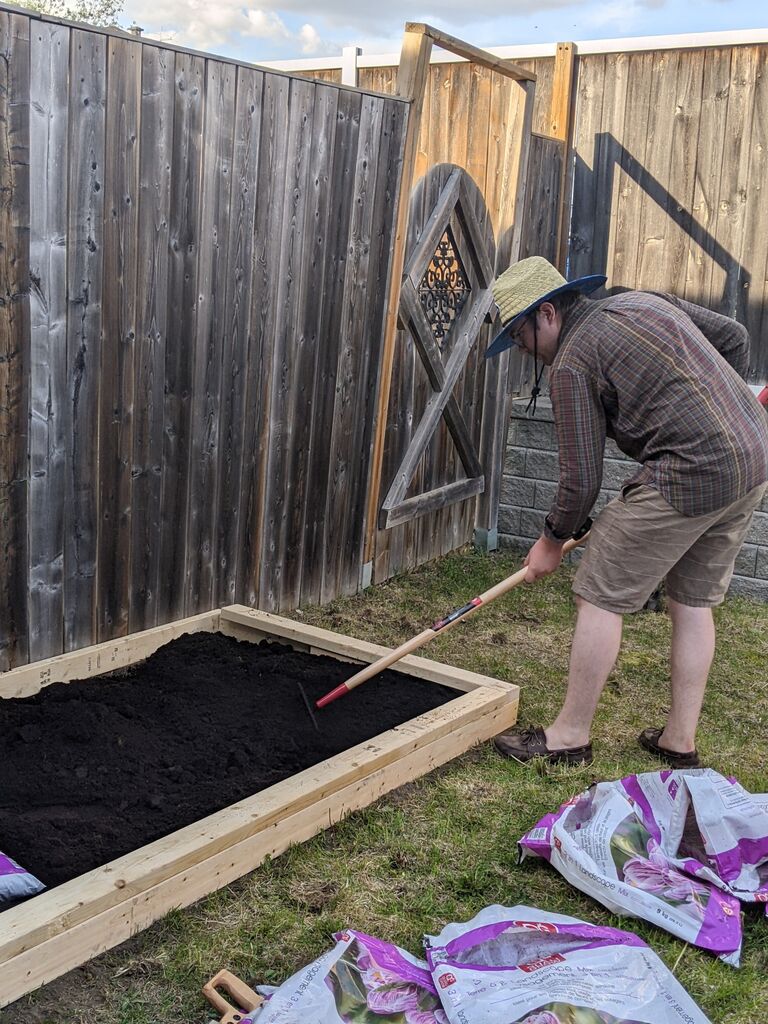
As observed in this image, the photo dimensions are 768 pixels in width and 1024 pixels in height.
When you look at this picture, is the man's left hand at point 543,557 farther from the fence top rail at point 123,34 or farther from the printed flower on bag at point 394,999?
the fence top rail at point 123,34

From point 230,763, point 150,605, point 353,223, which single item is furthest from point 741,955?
point 353,223

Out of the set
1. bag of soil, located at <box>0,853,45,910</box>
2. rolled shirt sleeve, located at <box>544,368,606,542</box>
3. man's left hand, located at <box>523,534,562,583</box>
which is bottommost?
bag of soil, located at <box>0,853,45,910</box>

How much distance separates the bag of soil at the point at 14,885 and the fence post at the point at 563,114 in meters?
5.50

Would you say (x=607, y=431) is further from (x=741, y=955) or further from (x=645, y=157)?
(x=645, y=157)

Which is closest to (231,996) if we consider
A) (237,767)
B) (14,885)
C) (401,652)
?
(14,885)

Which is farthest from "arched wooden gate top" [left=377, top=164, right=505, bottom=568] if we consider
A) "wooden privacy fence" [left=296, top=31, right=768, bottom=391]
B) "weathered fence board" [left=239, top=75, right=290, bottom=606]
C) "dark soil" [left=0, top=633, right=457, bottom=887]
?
"dark soil" [left=0, top=633, right=457, bottom=887]

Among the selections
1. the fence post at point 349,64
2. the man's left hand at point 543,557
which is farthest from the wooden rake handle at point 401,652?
the fence post at point 349,64

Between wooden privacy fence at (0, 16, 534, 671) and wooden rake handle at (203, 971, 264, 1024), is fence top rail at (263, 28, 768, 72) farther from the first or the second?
wooden rake handle at (203, 971, 264, 1024)

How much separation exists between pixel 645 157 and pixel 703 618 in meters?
4.07

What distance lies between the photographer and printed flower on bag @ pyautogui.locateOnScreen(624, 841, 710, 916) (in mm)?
2686

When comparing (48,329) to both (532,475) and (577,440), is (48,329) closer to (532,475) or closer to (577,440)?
(577,440)

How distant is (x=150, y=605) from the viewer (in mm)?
4254

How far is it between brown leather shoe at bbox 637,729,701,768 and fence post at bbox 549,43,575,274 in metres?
4.03

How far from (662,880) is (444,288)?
→ 366 centimetres
